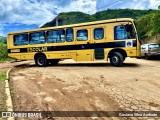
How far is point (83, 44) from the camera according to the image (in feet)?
54.2

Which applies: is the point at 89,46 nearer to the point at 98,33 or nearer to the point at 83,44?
→ the point at 83,44

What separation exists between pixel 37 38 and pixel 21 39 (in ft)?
5.01

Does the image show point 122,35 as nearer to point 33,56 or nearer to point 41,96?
point 33,56

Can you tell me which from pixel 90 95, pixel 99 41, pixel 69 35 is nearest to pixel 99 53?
pixel 99 41

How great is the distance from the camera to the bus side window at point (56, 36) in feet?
57.2

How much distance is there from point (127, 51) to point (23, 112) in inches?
388

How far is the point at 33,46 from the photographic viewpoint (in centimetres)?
1867

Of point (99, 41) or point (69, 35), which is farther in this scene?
point (69, 35)

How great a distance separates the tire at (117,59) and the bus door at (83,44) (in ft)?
5.16

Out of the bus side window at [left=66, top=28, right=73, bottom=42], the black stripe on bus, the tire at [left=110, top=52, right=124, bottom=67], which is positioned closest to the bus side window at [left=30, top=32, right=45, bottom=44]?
the black stripe on bus

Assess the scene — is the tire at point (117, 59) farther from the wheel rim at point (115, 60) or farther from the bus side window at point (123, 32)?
the bus side window at point (123, 32)

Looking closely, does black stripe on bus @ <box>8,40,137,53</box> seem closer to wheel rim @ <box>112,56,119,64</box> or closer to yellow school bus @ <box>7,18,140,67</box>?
yellow school bus @ <box>7,18,140,67</box>

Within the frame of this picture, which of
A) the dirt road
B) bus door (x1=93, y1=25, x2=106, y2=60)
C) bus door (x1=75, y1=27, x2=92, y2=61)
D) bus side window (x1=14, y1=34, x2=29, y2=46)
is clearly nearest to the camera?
the dirt road

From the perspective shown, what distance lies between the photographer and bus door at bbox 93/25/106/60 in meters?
15.8
